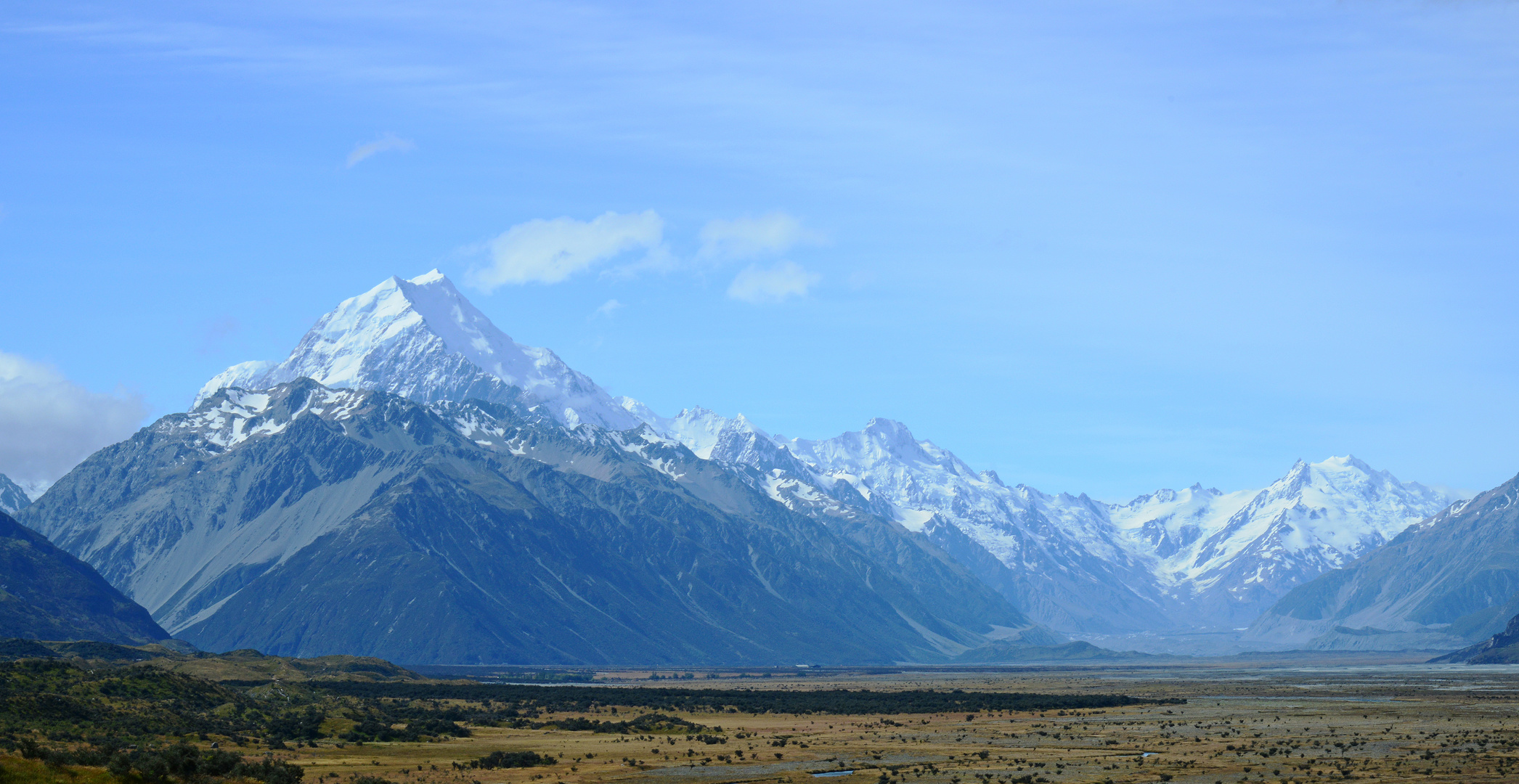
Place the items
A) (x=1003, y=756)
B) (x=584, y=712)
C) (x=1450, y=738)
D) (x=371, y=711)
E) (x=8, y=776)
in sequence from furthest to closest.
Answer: (x=584, y=712) < (x=371, y=711) < (x=1450, y=738) < (x=1003, y=756) < (x=8, y=776)

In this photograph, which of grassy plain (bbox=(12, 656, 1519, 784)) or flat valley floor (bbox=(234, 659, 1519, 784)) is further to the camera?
flat valley floor (bbox=(234, 659, 1519, 784))

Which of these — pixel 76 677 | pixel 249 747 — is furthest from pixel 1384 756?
pixel 76 677

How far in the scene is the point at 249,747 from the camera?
115062 millimetres

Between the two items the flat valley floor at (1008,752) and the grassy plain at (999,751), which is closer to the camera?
the grassy plain at (999,751)

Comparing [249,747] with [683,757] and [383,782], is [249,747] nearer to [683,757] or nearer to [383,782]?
[383,782]

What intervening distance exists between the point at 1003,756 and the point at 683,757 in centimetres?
2642

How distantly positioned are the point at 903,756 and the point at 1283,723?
181 ft

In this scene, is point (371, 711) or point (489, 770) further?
point (371, 711)

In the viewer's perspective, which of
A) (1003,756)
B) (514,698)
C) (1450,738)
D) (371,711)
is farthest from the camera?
(514,698)

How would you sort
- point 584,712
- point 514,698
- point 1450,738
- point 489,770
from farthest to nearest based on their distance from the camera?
1. point 514,698
2. point 584,712
3. point 1450,738
4. point 489,770

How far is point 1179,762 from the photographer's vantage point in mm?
111250

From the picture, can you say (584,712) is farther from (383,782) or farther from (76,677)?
(383,782)

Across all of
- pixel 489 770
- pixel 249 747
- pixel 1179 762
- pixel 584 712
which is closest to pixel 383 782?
pixel 489 770

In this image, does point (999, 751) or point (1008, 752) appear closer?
point (1008, 752)
